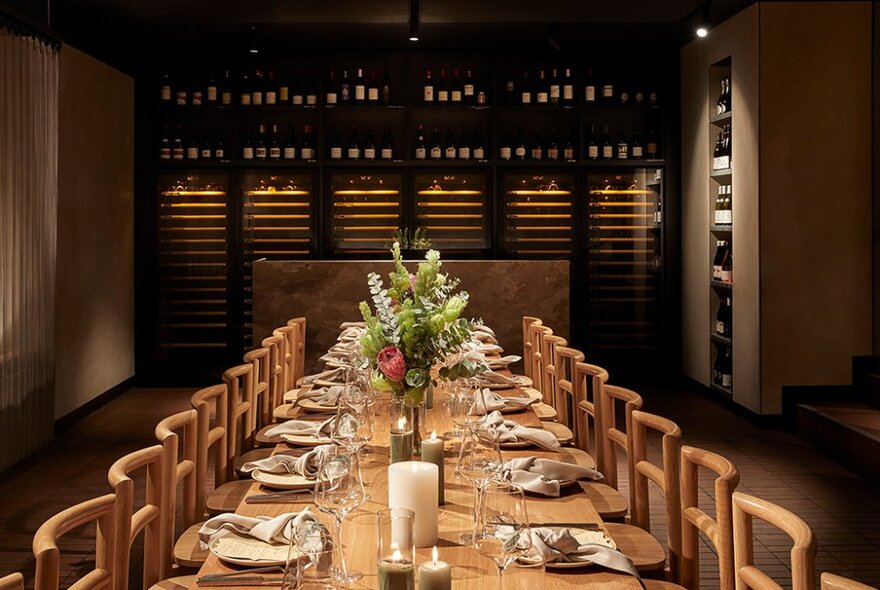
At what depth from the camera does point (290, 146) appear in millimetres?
9109

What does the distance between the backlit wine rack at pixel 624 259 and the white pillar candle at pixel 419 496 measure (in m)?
7.36

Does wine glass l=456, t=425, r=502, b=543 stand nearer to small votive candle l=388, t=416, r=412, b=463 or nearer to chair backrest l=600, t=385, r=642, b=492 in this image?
small votive candle l=388, t=416, r=412, b=463

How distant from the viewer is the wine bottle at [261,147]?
29.5 feet

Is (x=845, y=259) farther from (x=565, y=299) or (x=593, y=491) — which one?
(x=593, y=491)

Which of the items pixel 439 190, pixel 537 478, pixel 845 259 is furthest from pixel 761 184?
pixel 537 478

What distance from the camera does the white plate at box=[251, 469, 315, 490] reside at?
254cm

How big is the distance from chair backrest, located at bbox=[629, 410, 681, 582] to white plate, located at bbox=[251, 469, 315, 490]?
3.26 ft

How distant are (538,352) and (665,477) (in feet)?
10.3

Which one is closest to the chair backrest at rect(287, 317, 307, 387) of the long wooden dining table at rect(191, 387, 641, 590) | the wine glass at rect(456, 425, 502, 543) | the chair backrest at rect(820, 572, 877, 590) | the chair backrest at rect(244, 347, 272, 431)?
the chair backrest at rect(244, 347, 272, 431)

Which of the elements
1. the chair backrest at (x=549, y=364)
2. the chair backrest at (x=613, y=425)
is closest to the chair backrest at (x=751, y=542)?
the chair backrest at (x=613, y=425)

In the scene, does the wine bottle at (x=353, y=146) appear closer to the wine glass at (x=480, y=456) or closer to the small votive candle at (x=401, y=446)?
the small votive candle at (x=401, y=446)

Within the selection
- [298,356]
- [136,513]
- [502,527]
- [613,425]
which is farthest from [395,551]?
[298,356]

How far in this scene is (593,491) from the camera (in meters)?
3.34

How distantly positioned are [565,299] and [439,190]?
85.8 inches
